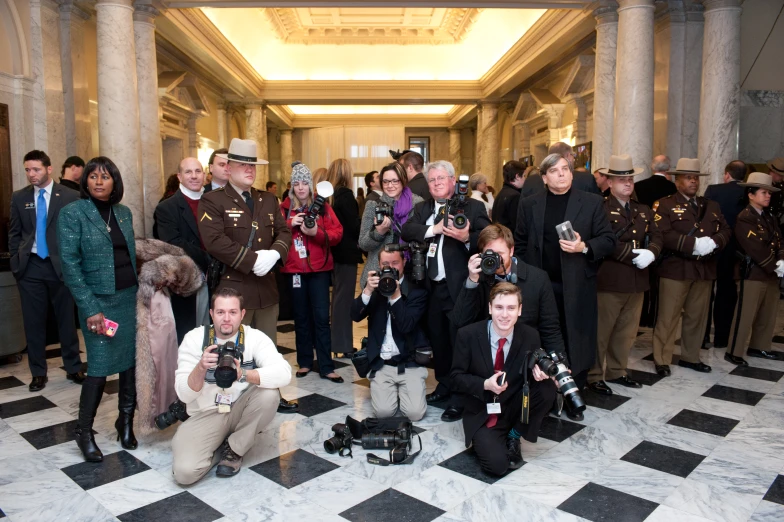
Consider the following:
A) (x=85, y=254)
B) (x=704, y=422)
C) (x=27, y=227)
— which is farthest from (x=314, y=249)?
(x=704, y=422)

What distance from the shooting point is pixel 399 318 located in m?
3.71

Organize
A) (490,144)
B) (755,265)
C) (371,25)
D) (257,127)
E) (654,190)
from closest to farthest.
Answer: (755,265) < (654,190) < (371,25) < (257,127) < (490,144)

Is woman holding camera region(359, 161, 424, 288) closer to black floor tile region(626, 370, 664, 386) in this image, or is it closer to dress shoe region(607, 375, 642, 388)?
dress shoe region(607, 375, 642, 388)

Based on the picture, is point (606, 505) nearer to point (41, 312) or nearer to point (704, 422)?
point (704, 422)

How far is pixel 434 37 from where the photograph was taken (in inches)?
525

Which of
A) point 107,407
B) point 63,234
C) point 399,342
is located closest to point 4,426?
point 107,407

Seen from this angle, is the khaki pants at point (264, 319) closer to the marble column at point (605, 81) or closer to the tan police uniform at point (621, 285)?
the tan police uniform at point (621, 285)

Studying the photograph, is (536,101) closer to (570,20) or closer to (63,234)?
(570,20)

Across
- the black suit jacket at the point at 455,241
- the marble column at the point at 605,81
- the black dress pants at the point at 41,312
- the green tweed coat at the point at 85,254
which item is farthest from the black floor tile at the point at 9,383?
the marble column at the point at 605,81

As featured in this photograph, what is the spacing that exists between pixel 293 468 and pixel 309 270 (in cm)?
169

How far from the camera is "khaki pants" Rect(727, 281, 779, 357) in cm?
493

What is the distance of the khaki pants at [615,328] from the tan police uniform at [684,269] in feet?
1.77

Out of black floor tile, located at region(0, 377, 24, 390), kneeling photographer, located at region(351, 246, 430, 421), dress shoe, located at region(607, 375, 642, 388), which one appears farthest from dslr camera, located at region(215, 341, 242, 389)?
dress shoe, located at region(607, 375, 642, 388)

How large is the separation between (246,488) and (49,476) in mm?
997
